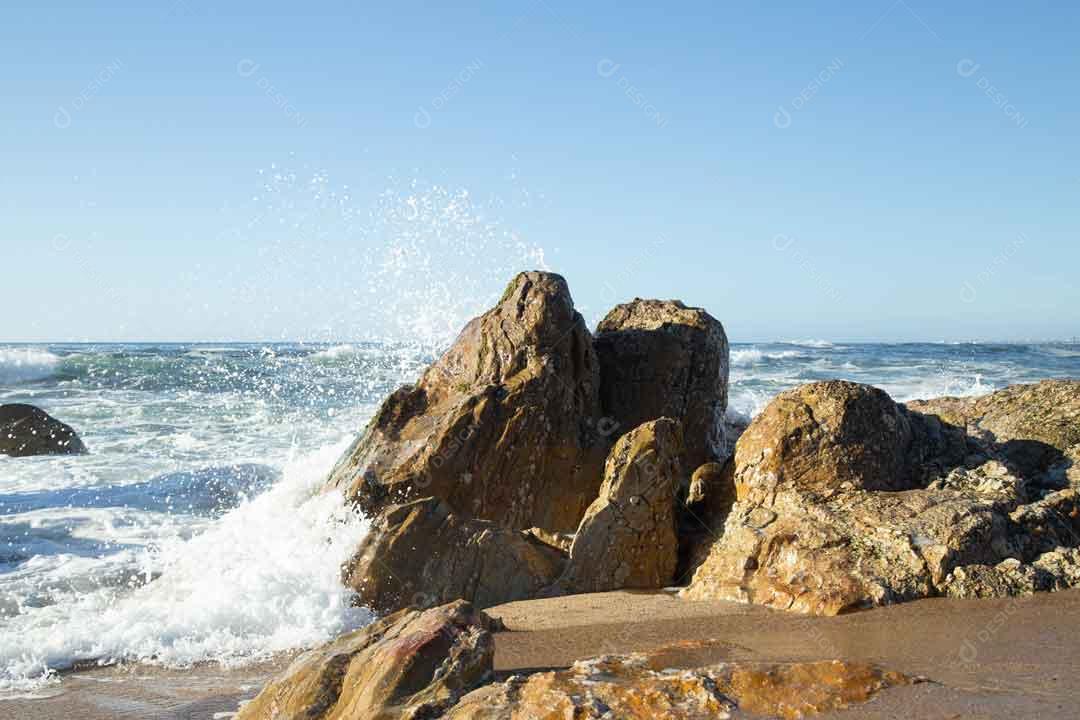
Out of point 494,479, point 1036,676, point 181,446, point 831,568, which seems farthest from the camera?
point 181,446

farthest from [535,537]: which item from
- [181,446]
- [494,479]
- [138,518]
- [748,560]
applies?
[181,446]

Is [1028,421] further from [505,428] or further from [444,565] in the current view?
[444,565]

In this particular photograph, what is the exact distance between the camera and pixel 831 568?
445cm

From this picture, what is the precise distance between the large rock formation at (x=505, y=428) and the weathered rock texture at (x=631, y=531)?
2.50ft

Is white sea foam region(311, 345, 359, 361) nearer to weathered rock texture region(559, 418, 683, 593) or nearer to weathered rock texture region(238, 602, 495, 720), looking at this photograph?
weathered rock texture region(559, 418, 683, 593)

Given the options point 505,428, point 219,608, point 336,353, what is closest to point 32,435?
point 219,608

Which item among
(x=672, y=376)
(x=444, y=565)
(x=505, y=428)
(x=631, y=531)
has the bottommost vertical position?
(x=444, y=565)

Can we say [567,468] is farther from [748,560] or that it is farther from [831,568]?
[831,568]

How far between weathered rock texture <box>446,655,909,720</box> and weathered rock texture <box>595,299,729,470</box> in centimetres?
346

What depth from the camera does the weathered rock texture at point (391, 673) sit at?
2.93m

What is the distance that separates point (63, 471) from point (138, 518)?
378 cm

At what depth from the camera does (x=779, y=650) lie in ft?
12.1

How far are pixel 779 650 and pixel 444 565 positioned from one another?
82.8 inches

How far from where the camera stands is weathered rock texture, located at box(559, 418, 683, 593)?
5.20m
